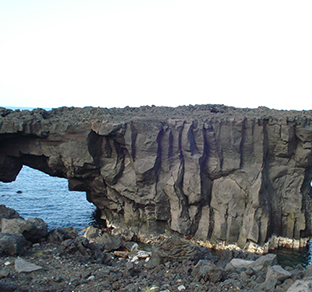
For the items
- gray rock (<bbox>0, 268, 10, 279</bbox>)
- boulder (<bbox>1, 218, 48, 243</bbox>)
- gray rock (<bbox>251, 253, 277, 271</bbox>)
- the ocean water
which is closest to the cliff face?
the ocean water

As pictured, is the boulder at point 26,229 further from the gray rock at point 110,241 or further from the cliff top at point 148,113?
the cliff top at point 148,113

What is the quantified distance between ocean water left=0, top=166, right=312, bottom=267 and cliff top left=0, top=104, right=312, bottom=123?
1000 cm

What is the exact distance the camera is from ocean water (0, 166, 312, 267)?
85.5 ft

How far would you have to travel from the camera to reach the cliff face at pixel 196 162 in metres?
26.1

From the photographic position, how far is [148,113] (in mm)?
29859

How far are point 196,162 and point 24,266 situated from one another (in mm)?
15586

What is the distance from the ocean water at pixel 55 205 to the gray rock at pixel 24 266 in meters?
17.6

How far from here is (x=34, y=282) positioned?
11773 mm

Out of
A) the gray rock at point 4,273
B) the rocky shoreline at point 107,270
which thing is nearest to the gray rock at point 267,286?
the rocky shoreline at point 107,270

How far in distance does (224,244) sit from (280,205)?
5265 millimetres

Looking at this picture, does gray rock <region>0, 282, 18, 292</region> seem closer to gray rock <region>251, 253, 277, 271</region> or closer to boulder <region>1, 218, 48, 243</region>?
boulder <region>1, 218, 48, 243</region>

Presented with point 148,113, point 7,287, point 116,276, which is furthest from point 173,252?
point 148,113

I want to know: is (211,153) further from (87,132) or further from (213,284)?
(213,284)

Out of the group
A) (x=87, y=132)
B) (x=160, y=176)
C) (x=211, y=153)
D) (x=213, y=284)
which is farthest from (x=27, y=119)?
(x=213, y=284)
